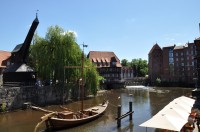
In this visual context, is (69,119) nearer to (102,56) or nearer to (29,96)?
(29,96)

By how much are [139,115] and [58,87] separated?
17187mm

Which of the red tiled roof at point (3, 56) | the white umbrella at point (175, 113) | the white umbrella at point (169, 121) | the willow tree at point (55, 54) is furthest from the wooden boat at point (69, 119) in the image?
the red tiled roof at point (3, 56)

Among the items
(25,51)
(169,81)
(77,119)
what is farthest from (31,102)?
(169,81)

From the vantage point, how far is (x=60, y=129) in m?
25.2

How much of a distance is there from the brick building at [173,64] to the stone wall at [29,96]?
60.8m

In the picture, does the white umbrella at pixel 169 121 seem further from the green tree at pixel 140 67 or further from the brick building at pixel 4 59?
the green tree at pixel 140 67

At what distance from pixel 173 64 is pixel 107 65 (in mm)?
28832

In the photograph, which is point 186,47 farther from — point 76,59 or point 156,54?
point 76,59

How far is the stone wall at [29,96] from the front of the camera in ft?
118

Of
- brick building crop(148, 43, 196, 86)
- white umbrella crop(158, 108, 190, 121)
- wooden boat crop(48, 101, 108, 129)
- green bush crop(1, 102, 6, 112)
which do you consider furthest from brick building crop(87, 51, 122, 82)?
white umbrella crop(158, 108, 190, 121)

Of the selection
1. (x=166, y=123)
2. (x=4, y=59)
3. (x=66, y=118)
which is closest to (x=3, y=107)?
(x=66, y=118)

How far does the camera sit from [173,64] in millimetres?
105062

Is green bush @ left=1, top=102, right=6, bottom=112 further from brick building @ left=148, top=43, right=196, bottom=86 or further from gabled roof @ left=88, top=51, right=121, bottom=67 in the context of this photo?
brick building @ left=148, top=43, right=196, bottom=86

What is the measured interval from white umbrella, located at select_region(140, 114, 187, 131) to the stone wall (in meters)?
25.4
